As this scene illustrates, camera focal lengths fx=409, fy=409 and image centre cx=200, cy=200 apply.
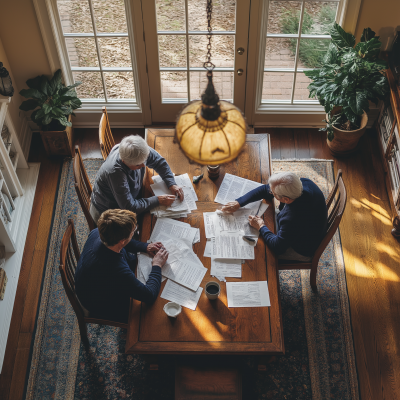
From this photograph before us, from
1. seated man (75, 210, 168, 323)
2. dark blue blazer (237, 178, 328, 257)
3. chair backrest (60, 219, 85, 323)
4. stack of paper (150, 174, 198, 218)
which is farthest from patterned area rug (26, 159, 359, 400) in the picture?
stack of paper (150, 174, 198, 218)

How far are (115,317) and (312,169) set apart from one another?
2.38 m

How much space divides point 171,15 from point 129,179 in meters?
1.72

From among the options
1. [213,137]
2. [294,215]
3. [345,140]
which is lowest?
[345,140]

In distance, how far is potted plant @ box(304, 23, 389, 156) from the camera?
335 centimetres

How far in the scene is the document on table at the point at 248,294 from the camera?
7.45 ft

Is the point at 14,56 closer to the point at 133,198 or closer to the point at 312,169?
the point at 133,198

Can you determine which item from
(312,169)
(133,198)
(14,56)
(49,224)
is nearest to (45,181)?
(49,224)

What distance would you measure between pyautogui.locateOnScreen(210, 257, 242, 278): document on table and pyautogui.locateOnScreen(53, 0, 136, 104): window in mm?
2344

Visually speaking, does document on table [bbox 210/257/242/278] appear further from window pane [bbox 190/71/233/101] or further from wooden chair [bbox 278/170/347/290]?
window pane [bbox 190/71/233/101]

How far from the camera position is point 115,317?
100 inches

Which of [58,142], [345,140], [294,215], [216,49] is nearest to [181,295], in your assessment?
[294,215]

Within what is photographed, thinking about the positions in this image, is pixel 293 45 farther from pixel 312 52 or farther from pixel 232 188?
pixel 232 188

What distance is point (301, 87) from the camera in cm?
414

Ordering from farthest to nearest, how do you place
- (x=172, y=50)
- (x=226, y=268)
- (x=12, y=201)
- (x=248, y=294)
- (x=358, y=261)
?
(x=172, y=50), (x=12, y=201), (x=358, y=261), (x=226, y=268), (x=248, y=294)
